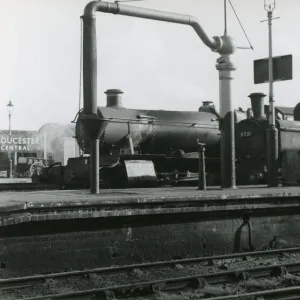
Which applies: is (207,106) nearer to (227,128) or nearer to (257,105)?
(257,105)

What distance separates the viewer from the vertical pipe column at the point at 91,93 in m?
8.80

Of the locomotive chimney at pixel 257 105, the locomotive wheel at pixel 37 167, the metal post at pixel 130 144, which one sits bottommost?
the locomotive wheel at pixel 37 167

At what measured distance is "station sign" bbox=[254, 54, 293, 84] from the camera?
38.3 feet

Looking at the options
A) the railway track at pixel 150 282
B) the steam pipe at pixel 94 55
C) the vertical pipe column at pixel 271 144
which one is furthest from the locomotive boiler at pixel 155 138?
the railway track at pixel 150 282

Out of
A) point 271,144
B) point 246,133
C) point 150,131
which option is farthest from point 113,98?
point 271,144

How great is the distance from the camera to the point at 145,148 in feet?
45.5

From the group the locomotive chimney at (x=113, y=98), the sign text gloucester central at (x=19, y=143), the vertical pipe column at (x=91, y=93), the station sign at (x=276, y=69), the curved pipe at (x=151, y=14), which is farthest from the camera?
the sign text gloucester central at (x=19, y=143)

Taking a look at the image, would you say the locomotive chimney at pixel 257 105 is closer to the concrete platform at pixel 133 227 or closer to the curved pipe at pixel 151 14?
the curved pipe at pixel 151 14

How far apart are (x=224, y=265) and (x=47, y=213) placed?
271 cm

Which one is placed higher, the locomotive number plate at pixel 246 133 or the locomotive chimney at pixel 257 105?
the locomotive chimney at pixel 257 105

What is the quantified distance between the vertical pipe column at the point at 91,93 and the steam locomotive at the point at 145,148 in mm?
2840

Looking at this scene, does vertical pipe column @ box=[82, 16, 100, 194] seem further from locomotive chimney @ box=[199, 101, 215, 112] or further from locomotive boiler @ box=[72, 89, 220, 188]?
locomotive chimney @ box=[199, 101, 215, 112]

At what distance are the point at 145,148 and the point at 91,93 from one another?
5.00m

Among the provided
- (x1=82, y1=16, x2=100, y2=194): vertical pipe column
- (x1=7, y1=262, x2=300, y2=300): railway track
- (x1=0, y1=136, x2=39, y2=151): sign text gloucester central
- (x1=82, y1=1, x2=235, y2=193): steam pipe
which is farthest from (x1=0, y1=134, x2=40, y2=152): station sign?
(x1=7, y1=262, x2=300, y2=300): railway track
